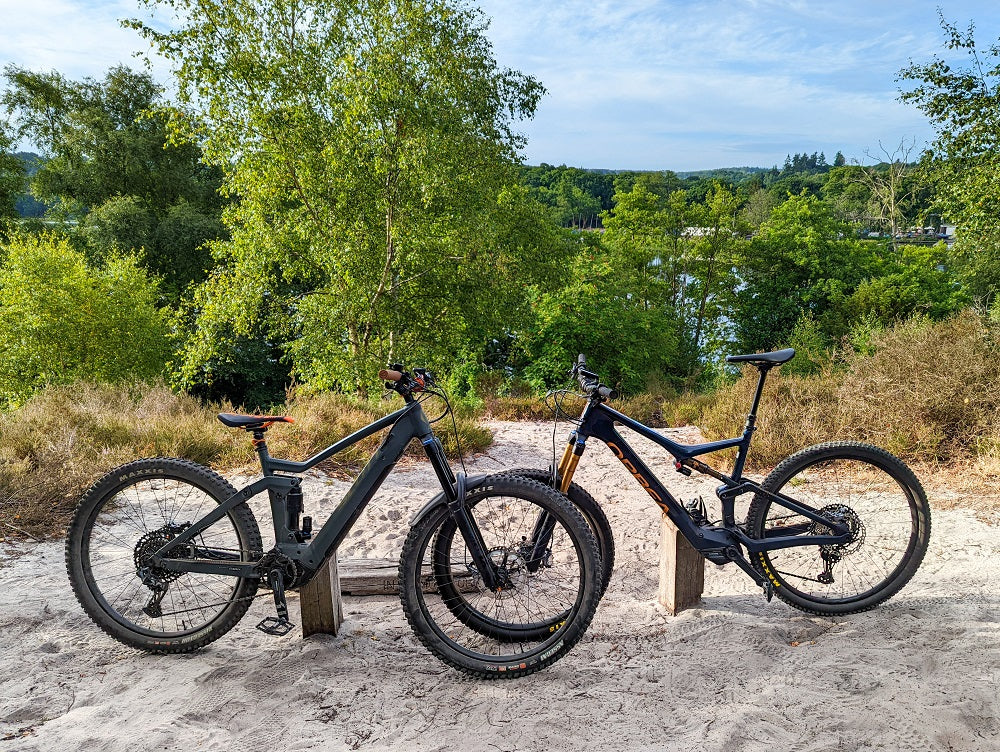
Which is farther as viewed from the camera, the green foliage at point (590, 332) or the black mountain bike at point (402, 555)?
the green foliage at point (590, 332)

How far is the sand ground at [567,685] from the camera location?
2340 millimetres

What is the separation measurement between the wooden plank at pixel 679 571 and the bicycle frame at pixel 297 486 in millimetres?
1032

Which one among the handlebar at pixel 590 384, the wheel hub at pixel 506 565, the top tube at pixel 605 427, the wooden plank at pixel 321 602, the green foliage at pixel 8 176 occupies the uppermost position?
the green foliage at pixel 8 176

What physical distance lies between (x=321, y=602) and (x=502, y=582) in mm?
892

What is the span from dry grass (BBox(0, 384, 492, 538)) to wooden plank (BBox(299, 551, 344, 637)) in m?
2.51

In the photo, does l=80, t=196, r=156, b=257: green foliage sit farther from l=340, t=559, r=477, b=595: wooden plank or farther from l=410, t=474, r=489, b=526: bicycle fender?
l=410, t=474, r=489, b=526: bicycle fender

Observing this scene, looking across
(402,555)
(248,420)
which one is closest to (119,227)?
(248,420)

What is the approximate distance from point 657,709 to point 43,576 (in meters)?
3.50

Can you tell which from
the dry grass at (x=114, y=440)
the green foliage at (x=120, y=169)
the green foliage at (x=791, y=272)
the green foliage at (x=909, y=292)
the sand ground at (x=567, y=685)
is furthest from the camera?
the green foliage at (x=791, y=272)

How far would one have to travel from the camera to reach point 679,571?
3309 mm

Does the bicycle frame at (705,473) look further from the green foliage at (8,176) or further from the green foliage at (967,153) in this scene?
the green foliage at (8,176)

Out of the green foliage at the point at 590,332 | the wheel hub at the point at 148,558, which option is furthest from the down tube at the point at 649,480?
the green foliage at the point at 590,332

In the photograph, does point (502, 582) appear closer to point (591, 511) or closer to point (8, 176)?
point (591, 511)

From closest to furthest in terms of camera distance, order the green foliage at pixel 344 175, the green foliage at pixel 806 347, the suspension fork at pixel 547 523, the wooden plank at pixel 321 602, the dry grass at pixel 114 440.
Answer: the suspension fork at pixel 547 523 < the wooden plank at pixel 321 602 < the dry grass at pixel 114 440 < the green foliage at pixel 344 175 < the green foliage at pixel 806 347
